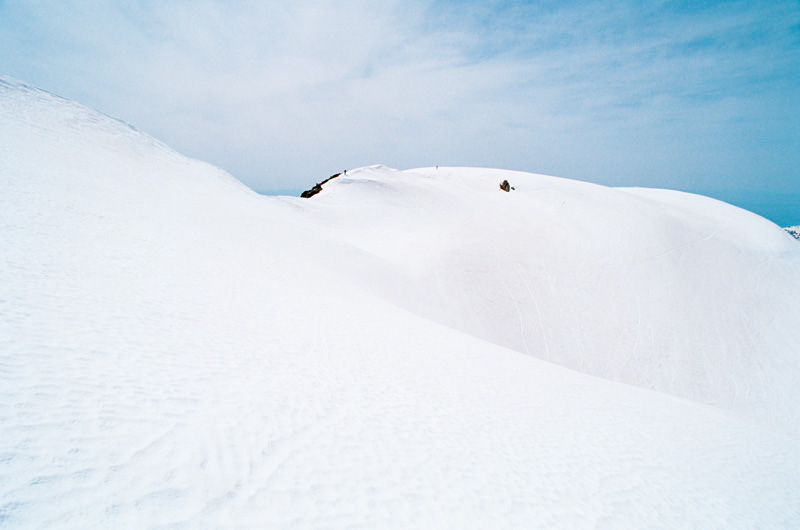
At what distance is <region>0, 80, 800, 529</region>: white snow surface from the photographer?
2410mm

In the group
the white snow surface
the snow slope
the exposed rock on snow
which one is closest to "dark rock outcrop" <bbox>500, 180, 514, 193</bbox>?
the exposed rock on snow

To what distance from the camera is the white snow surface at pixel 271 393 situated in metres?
2.41

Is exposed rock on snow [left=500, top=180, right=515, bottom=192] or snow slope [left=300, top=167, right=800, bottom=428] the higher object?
exposed rock on snow [left=500, top=180, right=515, bottom=192]

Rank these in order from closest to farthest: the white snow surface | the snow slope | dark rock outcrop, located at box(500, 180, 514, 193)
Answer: the white snow surface < the snow slope < dark rock outcrop, located at box(500, 180, 514, 193)

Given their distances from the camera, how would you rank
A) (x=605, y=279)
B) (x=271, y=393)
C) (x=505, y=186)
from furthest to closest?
(x=505, y=186)
(x=605, y=279)
(x=271, y=393)

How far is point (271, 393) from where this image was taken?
3652 mm

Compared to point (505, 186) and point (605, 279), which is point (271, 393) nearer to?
point (605, 279)

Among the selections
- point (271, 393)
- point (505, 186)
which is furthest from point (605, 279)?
point (271, 393)

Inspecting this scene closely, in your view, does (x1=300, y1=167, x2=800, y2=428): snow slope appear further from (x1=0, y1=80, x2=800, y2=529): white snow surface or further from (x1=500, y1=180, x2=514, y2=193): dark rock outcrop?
(x1=500, y1=180, x2=514, y2=193): dark rock outcrop

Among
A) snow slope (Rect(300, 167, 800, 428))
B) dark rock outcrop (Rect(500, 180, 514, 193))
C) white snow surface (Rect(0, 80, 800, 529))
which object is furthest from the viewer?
dark rock outcrop (Rect(500, 180, 514, 193))

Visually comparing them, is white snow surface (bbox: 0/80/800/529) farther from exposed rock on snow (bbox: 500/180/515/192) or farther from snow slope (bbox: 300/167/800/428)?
exposed rock on snow (bbox: 500/180/515/192)

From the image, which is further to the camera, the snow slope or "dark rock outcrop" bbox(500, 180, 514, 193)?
"dark rock outcrop" bbox(500, 180, 514, 193)

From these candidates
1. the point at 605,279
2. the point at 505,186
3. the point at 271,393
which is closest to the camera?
the point at 271,393

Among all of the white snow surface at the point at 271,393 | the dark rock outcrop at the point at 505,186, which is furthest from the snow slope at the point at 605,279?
the dark rock outcrop at the point at 505,186
